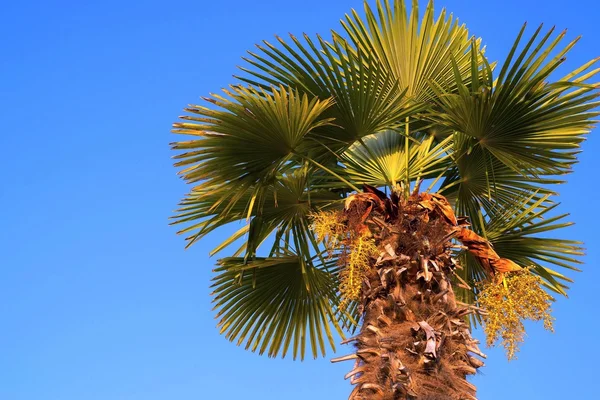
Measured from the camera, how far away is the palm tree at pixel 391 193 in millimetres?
6617

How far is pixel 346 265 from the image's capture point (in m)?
6.99

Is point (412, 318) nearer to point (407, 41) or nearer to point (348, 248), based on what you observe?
point (348, 248)

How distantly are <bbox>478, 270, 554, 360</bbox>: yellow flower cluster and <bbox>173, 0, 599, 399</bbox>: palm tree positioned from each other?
0.02m

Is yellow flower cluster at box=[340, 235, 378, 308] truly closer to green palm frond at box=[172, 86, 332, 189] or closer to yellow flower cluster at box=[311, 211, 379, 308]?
yellow flower cluster at box=[311, 211, 379, 308]

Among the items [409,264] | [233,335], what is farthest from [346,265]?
[233,335]

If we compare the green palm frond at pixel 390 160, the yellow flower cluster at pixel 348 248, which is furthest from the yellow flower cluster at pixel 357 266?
the green palm frond at pixel 390 160

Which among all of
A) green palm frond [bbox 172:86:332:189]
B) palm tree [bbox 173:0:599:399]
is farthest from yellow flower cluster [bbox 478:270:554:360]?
green palm frond [bbox 172:86:332:189]

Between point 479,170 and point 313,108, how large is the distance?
78.5 inches

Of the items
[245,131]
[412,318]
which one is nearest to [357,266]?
[412,318]

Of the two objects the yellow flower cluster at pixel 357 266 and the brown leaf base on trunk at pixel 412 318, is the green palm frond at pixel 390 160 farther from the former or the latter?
the yellow flower cluster at pixel 357 266

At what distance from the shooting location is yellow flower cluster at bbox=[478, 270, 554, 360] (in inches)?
275

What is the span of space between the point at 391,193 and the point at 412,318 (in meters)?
1.19

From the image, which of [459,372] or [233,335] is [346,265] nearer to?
[459,372]

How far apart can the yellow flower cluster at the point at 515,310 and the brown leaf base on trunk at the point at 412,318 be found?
47 cm
